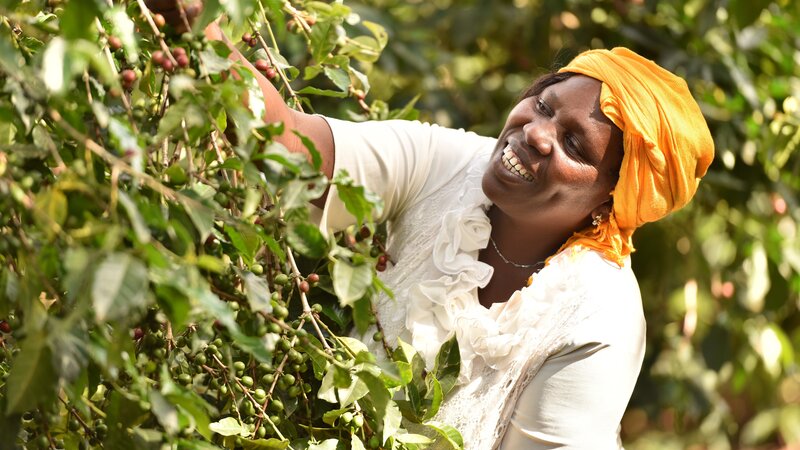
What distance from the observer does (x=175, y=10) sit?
105cm

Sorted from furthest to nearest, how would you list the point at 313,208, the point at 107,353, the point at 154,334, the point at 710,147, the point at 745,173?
1. the point at 745,173
2. the point at 710,147
3. the point at 313,208
4. the point at 154,334
5. the point at 107,353

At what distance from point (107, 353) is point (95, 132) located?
215 millimetres

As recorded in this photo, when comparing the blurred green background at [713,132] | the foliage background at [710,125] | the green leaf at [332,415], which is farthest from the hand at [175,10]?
the blurred green background at [713,132]

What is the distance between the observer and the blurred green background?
7.55 ft

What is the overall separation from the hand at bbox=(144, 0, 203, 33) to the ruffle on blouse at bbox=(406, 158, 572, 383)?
489mm

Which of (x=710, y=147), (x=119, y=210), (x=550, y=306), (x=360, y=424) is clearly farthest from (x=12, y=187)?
(x=710, y=147)

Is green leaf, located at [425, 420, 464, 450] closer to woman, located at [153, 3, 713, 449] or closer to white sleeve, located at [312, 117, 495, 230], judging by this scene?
woman, located at [153, 3, 713, 449]

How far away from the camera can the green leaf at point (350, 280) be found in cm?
96

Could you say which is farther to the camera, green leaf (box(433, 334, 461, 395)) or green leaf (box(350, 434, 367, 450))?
green leaf (box(433, 334, 461, 395))

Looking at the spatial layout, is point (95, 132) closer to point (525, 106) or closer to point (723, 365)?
point (525, 106)

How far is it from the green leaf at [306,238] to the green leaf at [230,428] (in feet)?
0.73

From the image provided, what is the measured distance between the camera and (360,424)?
45.1 inches

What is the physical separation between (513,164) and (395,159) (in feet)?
0.50

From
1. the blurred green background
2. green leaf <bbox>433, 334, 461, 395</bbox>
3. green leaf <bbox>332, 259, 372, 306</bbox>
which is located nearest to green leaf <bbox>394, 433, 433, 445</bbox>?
green leaf <bbox>433, 334, 461, 395</bbox>
